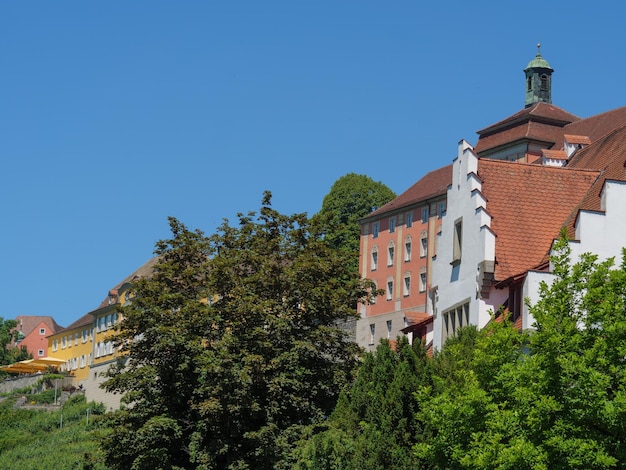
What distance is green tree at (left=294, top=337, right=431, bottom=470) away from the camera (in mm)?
32031

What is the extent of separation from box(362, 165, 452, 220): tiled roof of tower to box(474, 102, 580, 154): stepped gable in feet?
23.6

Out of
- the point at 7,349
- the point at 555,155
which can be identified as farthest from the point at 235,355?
the point at 7,349

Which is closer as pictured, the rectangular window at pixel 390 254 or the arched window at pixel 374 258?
the rectangular window at pixel 390 254

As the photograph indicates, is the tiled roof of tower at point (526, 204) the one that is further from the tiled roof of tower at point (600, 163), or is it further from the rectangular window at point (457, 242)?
the rectangular window at point (457, 242)

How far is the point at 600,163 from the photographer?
40750mm

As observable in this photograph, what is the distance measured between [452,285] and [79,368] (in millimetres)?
103280

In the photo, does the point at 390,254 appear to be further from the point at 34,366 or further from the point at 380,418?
→ the point at 380,418

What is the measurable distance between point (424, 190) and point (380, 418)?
72.4m

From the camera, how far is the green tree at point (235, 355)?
44750mm

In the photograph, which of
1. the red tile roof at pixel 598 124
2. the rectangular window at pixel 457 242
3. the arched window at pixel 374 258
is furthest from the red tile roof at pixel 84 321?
the rectangular window at pixel 457 242

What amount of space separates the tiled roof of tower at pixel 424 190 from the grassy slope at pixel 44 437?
29547 mm

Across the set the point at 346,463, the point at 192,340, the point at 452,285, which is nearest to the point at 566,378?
the point at 346,463

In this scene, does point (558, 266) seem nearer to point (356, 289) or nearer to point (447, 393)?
point (447, 393)

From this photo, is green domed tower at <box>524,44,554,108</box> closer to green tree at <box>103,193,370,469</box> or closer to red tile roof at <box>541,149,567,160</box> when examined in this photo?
red tile roof at <box>541,149,567,160</box>
